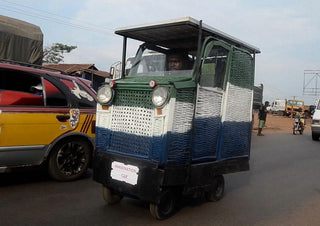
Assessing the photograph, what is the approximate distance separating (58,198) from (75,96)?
1829 millimetres

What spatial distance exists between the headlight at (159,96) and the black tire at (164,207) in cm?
105

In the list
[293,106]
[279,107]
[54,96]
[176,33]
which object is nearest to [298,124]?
[176,33]

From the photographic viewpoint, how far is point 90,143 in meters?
5.77

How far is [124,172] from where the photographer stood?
12.8 ft

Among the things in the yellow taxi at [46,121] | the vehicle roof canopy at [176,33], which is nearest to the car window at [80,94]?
the yellow taxi at [46,121]

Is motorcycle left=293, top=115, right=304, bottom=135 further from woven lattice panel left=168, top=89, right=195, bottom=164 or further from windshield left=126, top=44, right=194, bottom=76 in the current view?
woven lattice panel left=168, top=89, right=195, bottom=164

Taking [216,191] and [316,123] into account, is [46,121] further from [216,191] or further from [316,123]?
[316,123]

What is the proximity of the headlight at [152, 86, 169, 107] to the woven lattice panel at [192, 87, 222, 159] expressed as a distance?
55cm

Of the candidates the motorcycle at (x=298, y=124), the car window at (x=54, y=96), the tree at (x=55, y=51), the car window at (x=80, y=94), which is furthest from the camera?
the tree at (x=55, y=51)

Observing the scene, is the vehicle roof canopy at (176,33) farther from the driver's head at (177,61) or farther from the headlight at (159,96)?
the headlight at (159,96)

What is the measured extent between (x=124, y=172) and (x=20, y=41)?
25.4ft

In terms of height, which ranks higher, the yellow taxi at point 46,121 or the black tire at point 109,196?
the yellow taxi at point 46,121

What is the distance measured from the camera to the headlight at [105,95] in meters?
4.10

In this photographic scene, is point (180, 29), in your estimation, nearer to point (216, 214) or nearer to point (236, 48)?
point (236, 48)
